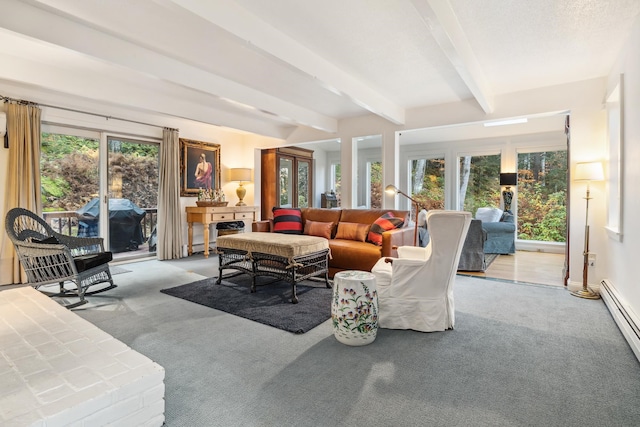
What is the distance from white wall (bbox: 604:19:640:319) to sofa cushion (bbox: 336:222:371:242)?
8.25 ft

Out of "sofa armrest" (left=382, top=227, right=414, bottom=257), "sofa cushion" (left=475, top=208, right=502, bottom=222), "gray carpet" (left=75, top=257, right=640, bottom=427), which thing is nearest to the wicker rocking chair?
"gray carpet" (left=75, top=257, right=640, bottom=427)

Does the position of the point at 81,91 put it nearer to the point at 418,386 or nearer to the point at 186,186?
the point at 186,186

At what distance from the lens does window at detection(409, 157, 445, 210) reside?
8.12 meters

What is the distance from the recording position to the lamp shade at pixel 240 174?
6.52 metres

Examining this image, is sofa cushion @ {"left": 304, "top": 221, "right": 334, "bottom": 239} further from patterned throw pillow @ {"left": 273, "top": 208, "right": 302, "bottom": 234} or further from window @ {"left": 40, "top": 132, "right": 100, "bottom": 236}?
window @ {"left": 40, "top": 132, "right": 100, "bottom": 236}

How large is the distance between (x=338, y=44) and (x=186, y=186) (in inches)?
162

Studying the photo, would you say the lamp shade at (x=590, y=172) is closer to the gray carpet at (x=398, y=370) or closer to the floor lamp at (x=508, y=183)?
the gray carpet at (x=398, y=370)

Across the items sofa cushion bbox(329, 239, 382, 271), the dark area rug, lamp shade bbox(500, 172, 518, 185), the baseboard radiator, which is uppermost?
lamp shade bbox(500, 172, 518, 185)

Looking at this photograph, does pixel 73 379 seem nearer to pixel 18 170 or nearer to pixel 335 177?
pixel 18 170

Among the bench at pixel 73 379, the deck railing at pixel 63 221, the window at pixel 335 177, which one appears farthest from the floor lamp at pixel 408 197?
the window at pixel 335 177

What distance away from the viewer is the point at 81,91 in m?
3.83

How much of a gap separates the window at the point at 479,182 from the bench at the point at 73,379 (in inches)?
297

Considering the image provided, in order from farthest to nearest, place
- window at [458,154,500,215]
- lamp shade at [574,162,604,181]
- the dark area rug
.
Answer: window at [458,154,500,215] → lamp shade at [574,162,604,181] → the dark area rug

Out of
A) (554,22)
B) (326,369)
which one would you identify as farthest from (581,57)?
(326,369)
